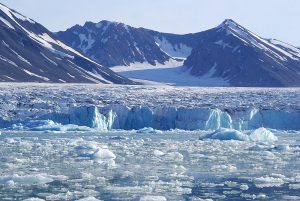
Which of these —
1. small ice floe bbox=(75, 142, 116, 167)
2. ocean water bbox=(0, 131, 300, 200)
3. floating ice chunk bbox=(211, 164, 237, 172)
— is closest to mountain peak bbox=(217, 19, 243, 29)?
ocean water bbox=(0, 131, 300, 200)

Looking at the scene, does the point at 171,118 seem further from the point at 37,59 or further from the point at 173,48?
the point at 173,48

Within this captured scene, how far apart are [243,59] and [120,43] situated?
34.2 metres

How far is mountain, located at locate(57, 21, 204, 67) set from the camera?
14525cm

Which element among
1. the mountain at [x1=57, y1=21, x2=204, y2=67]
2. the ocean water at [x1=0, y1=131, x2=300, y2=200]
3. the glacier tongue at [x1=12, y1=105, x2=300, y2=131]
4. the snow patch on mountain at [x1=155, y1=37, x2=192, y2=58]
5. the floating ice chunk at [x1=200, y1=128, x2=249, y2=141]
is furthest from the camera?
the snow patch on mountain at [x1=155, y1=37, x2=192, y2=58]

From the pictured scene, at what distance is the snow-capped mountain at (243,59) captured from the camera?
11575 cm

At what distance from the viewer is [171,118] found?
3753 centimetres

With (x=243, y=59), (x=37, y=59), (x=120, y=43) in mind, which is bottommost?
(x=37, y=59)

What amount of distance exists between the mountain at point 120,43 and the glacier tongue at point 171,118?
10309cm

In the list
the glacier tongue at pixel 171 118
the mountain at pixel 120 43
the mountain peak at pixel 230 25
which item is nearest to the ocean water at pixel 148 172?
the glacier tongue at pixel 171 118

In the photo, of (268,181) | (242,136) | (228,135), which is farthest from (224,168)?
(228,135)

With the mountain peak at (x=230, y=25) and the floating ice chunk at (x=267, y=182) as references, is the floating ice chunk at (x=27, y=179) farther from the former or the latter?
the mountain peak at (x=230, y=25)

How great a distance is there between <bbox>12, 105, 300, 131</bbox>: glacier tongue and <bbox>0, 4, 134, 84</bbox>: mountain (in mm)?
41567

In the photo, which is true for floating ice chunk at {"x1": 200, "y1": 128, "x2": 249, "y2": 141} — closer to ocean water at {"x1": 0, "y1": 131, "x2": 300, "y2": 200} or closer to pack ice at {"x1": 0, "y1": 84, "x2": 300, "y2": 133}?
ocean water at {"x1": 0, "y1": 131, "x2": 300, "y2": 200}

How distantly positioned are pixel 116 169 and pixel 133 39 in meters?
133
